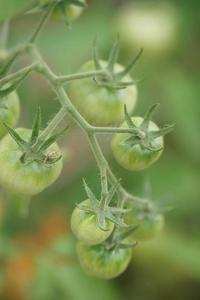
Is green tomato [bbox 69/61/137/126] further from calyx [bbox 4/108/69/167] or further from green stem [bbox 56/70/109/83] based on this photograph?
calyx [bbox 4/108/69/167]

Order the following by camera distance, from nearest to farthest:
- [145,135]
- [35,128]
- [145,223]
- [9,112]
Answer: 1. [35,128]
2. [145,135]
3. [9,112]
4. [145,223]

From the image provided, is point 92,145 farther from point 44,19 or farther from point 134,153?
point 44,19

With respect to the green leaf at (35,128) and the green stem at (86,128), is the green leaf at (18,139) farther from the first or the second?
the green stem at (86,128)

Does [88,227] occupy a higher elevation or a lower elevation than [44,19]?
lower

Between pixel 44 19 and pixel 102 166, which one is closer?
pixel 102 166

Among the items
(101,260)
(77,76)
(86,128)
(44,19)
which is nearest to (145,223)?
(101,260)

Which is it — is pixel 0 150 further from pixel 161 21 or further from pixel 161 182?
pixel 161 21
